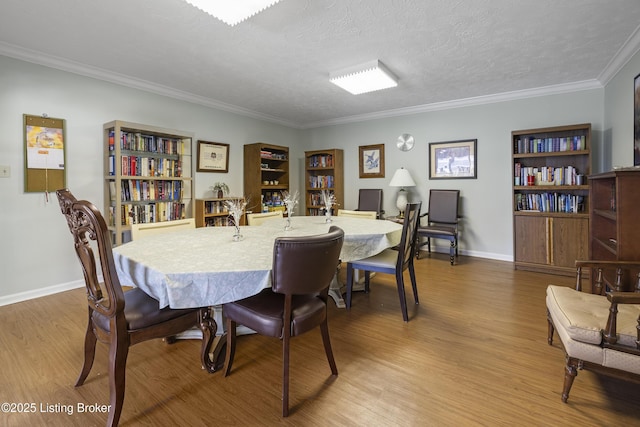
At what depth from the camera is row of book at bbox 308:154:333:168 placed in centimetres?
604

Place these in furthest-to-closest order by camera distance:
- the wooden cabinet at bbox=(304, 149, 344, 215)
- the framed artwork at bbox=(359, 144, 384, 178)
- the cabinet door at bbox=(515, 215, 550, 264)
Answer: the wooden cabinet at bbox=(304, 149, 344, 215)
the framed artwork at bbox=(359, 144, 384, 178)
the cabinet door at bbox=(515, 215, 550, 264)

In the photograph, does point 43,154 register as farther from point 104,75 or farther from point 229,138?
point 229,138

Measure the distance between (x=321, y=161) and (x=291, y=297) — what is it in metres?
4.88

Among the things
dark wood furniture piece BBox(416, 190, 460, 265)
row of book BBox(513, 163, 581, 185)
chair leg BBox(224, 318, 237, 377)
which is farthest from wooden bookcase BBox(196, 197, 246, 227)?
row of book BBox(513, 163, 581, 185)

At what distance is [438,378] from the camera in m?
1.80

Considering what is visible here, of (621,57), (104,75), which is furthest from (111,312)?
(621,57)

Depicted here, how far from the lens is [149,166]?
3.79 m

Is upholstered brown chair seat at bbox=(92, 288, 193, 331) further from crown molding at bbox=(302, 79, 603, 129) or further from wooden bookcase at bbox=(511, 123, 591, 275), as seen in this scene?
crown molding at bbox=(302, 79, 603, 129)

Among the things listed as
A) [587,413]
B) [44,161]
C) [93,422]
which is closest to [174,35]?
[44,161]

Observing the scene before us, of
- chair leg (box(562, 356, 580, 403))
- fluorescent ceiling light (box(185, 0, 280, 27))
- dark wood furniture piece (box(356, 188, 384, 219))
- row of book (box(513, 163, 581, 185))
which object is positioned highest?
fluorescent ceiling light (box(185, 0, 280, 27))

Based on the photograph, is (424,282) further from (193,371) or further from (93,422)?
(93,422)

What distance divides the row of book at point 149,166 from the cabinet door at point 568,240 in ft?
16.3

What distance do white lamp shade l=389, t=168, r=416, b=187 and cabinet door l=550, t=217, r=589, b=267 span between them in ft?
6.37

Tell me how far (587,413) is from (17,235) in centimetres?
469
